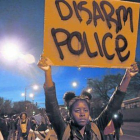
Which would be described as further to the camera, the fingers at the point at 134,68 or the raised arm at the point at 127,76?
the fingers at the point at 134,68

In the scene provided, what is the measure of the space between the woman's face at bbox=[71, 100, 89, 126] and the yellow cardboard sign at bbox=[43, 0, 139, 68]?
0.54 metres

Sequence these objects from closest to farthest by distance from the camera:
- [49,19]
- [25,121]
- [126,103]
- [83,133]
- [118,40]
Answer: [83,133], [49,19], [118,40], [25,121], [126,103]

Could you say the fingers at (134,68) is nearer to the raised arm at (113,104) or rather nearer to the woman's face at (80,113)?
the raised arm at (113,104)

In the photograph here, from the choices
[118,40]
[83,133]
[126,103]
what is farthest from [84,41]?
[126,103]

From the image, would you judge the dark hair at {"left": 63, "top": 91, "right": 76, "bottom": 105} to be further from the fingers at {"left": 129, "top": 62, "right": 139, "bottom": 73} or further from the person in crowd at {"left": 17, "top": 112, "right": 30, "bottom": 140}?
the person in crowd at {"left": 17, "top": 112, "right": 30, "bottom": 140}

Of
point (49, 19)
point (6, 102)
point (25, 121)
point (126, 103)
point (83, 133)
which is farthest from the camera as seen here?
point (6, 102)

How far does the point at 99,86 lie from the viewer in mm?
55688

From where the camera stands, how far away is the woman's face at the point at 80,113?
97.5 inches

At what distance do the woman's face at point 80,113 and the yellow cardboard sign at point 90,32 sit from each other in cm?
54

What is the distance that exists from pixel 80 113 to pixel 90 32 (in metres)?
1.01

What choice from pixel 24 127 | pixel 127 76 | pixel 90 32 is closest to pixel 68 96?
pixel 127 76

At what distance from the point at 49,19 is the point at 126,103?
171ft

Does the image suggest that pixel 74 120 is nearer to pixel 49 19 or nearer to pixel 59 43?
pixel 59 43

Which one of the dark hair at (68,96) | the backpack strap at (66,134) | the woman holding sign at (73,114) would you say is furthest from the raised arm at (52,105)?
the dark hair at (68,96)
